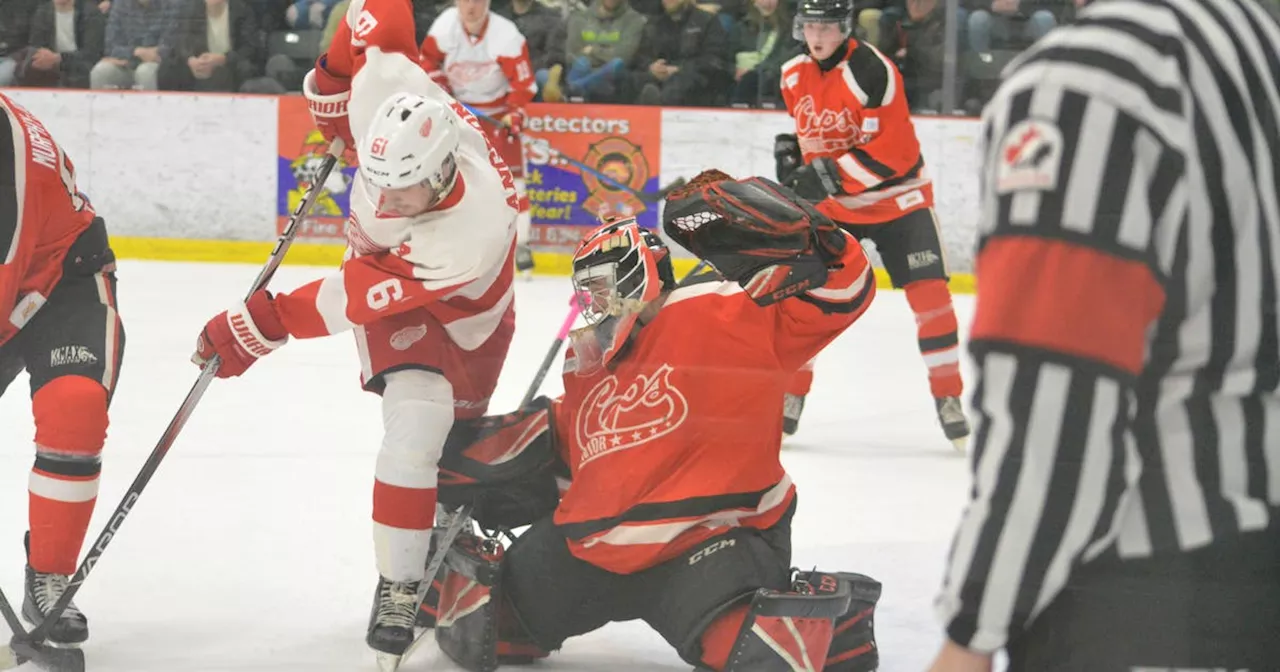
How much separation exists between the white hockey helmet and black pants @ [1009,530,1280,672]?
47.8 inches

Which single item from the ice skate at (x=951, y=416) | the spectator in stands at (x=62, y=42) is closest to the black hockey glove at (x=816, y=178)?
the ice skate at (x=951, y=416)

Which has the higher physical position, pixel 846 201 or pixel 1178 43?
pixel 1178 43

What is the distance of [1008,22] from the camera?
1686 mm

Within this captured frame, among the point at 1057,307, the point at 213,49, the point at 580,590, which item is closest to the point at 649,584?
the point at 580,590

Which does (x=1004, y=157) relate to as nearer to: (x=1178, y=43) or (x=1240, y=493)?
(x=1178, y=43)

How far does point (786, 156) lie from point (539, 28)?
2.00 ft

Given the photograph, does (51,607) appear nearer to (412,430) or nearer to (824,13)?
(412,430)

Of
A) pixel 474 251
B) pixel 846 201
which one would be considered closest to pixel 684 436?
pixel 474 251

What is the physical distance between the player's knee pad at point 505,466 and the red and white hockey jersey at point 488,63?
1.23 m

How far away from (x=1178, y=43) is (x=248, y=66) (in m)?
1.90

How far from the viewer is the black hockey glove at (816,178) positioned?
3.34 meters

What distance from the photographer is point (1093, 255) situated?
28.3 inches

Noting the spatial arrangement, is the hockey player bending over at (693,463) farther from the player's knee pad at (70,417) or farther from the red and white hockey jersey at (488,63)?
the red and white hockey jersey at (488,63)

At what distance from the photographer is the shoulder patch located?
72 centimetres
